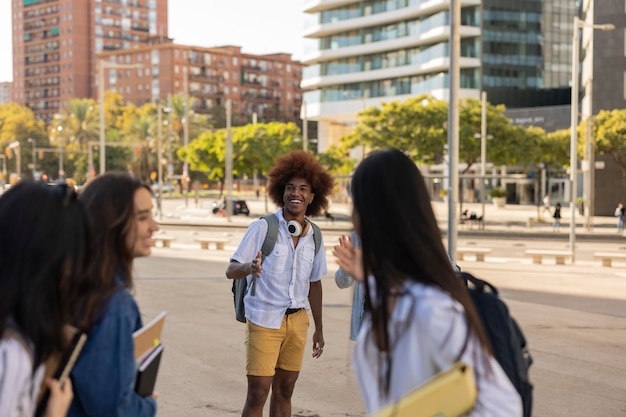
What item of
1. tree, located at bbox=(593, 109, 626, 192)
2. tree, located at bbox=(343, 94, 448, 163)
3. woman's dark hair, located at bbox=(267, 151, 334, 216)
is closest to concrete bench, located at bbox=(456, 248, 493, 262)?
woman's dark hair, located at bbox=(267, 151, 334, 216)

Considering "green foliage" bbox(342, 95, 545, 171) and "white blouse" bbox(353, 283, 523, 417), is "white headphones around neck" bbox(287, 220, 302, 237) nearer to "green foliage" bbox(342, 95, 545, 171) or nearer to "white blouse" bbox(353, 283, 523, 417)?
"white blouse" bbox(353, 283, 523, 417)

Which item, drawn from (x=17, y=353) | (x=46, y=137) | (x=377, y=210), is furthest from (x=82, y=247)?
(x=46, y=137)

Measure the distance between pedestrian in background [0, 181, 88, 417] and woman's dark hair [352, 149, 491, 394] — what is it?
829mm

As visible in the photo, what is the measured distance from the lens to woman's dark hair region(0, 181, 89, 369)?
8.67 feet

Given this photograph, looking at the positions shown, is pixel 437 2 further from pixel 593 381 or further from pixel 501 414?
pixel 501 414

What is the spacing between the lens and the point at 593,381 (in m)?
8.75

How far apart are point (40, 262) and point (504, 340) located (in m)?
1.30

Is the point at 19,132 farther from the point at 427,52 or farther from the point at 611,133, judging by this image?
the point at 611,133

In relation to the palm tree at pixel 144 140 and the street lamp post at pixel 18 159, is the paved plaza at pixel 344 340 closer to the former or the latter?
the palm tree at pixel 144 140

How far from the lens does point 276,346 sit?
5.82 meters

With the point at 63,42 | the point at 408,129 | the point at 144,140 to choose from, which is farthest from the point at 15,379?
the point at 63,42

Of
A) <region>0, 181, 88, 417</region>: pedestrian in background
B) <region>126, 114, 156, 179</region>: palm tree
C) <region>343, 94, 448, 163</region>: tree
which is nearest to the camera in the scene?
<region>0, 181, 88, 417</region>: pedestrian in background

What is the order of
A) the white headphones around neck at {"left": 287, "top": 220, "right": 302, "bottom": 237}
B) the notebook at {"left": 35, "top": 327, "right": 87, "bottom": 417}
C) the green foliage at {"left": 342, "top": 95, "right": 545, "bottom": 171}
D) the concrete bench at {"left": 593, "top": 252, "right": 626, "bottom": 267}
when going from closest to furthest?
the notebook at {"left": 35, "top": 327, "right": 87, "bottom": 417} < the white headphones around neck at {"left": 287, "top": 220, "right": 302, "bottom": 237} < the concrete bench at {"left": 593, "top": 252, "right": 626, "bottom": 267} < the green foliage at {"left": 342, "top": 95, "right": 545, "bottom": 171}

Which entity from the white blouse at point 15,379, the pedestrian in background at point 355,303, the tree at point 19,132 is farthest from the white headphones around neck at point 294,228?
the tree at point 19,132
